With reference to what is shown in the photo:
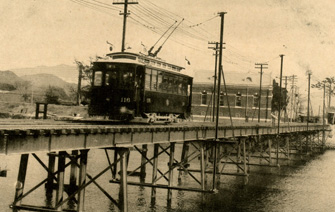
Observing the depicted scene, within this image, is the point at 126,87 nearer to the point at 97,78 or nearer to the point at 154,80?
the point at 97,78

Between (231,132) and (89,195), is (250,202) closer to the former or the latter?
(231,132)

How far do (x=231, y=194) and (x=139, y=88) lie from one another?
1182 centimetres

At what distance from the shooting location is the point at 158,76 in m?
27.5

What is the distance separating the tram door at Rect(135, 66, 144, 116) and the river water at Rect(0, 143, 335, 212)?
562 centimetres

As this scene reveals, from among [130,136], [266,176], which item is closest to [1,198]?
[130,136]

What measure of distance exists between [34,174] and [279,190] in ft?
60.3

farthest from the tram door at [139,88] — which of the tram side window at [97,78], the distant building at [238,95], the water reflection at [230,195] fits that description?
the distant building at [238,95]

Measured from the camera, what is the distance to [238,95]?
79875 millimetres

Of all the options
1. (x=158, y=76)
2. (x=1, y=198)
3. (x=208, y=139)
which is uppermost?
(x=158, y=76)

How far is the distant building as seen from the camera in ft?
260

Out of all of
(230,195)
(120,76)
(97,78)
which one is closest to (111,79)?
(120,76)

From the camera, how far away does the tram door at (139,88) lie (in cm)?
2525

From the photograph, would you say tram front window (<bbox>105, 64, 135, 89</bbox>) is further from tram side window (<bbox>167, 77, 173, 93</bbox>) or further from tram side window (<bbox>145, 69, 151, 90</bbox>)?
tram side window (<bbox>167, 77, 173, 93</bbox>)

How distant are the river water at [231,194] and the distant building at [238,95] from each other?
3402 centimetres
